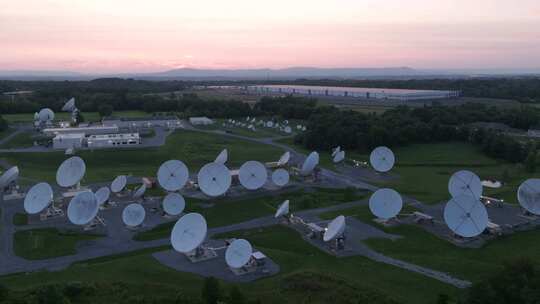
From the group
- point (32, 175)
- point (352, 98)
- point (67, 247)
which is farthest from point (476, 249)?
point (352, 98)

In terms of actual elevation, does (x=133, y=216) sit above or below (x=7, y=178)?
below

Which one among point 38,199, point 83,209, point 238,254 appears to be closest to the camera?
point 238,254

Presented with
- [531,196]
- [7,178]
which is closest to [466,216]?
[531,196]

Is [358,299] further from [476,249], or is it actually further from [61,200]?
[61,200]

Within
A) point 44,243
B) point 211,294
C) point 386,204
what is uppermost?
point 386,204

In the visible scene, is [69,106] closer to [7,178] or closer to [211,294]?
[7,178]

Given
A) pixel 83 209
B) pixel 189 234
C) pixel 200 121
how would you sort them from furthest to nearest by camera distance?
pixel 200 121 < pixel 83 209 < pixel 189 234

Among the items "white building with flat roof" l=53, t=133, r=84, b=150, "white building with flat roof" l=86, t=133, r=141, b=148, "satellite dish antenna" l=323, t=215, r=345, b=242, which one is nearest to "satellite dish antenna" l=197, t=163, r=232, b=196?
"satellite dish antenna" l=323, t=215, r=345, b=242
